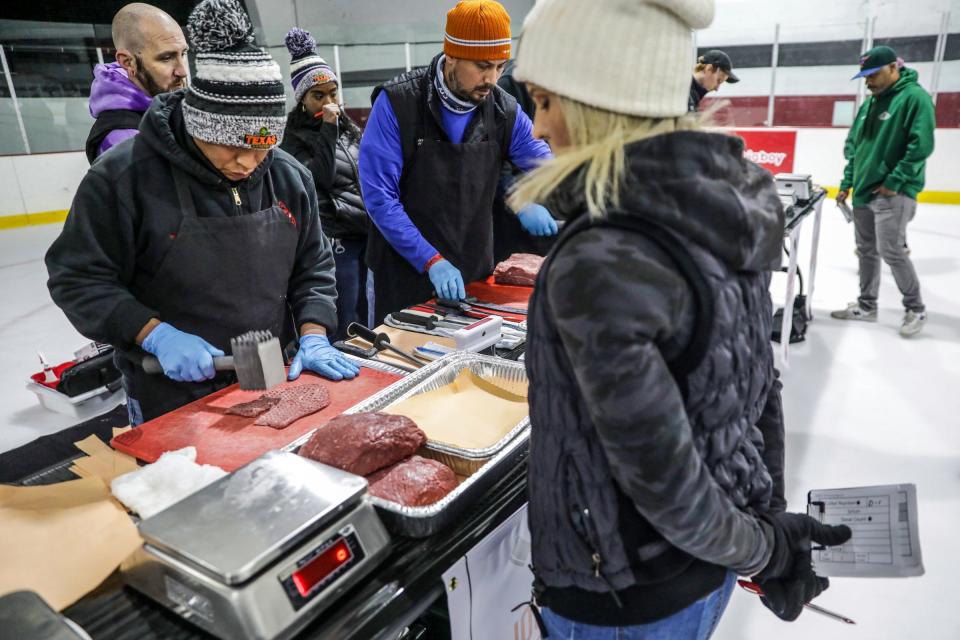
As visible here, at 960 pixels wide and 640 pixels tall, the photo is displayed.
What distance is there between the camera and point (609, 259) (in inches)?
32.3

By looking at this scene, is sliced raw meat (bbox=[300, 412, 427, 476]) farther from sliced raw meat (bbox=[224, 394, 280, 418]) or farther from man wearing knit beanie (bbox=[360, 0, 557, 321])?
man wearing knit beanie (bbox=[360, 0, 557, 321])

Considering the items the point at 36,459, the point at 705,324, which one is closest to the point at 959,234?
the point at 705,324

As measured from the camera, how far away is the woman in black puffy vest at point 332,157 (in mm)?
3514

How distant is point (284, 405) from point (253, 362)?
6.2 inches

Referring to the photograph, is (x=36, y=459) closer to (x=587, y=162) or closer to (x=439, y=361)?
(x=439, y=361)

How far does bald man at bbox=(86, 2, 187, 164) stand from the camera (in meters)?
2.51

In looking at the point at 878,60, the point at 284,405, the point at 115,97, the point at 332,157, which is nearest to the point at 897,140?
the point at 878,60

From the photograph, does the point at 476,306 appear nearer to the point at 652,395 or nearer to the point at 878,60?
the point at 652,395

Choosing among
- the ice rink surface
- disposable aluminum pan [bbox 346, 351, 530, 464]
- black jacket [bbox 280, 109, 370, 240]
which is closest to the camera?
disposable aluminum pan [bbox 346, 351, 530, 464]

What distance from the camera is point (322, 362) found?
1.91 m

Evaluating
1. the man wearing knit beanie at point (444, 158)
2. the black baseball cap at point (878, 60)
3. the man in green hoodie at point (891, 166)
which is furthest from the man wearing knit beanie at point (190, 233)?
the black baseball cap at point (878, 60)

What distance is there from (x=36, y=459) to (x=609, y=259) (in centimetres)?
376

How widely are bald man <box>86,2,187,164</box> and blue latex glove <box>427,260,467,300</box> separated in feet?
4.18

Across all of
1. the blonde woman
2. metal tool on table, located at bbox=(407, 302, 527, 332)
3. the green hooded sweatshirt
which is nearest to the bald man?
metal tool on table, located at bbox=(407, 302, 527, 332)
